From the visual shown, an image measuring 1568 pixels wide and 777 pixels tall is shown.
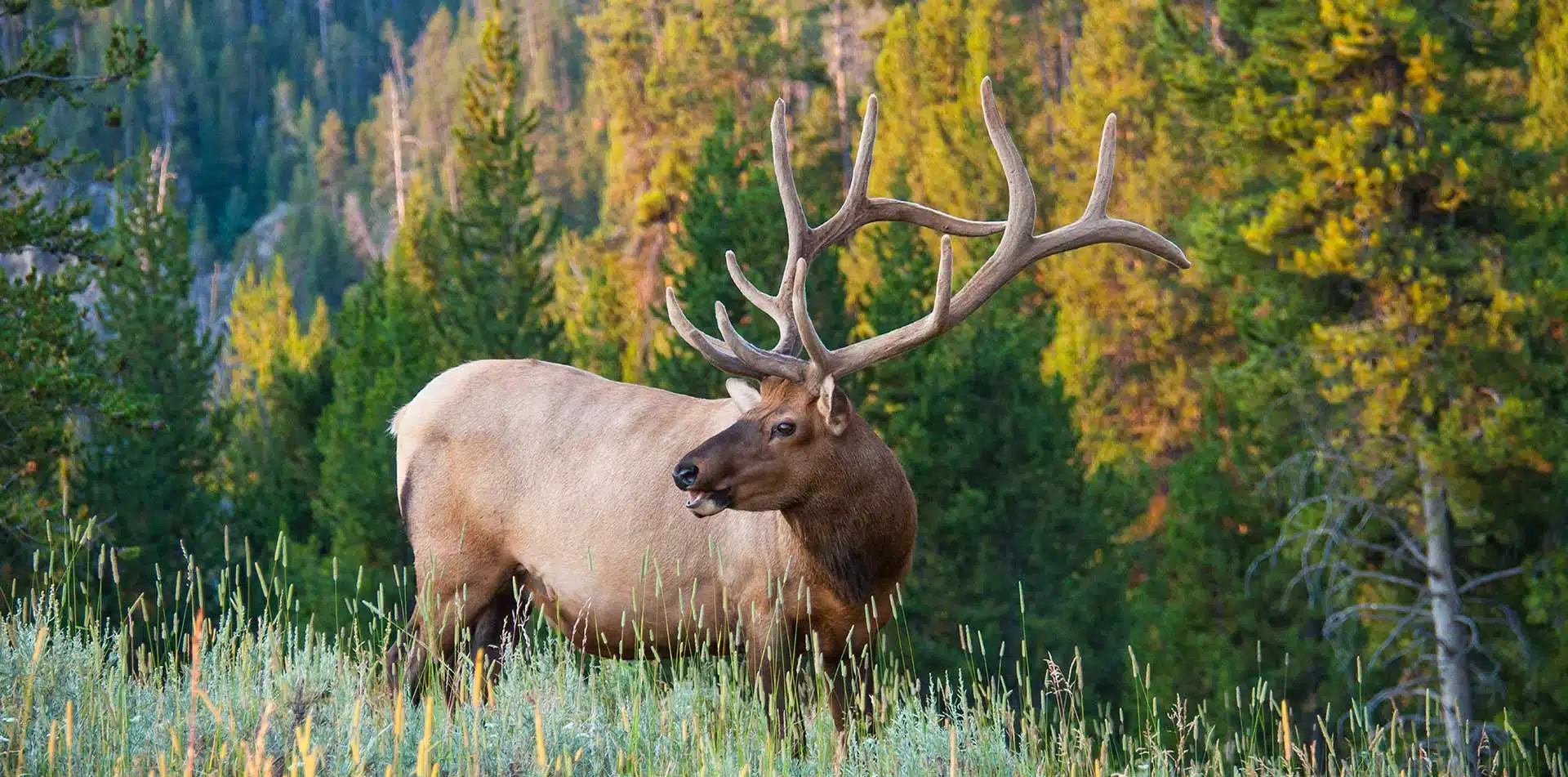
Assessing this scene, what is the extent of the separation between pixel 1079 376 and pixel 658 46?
62.9 feet

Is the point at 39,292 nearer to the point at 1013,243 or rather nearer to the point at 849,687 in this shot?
the point at 1013,243

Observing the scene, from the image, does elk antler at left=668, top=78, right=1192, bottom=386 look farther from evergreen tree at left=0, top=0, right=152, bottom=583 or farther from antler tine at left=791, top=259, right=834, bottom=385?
evergreen tree at left=0, top=0, right=152, bottom=583

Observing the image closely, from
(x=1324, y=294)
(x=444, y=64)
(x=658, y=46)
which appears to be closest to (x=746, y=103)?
(x=658, y=46)

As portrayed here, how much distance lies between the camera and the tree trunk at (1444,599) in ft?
57.8

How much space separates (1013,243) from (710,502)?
165 centimetres

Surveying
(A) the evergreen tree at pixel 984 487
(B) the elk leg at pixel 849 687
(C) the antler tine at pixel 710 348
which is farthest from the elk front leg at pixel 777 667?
(A) the evergreen tree at pixel 984 487

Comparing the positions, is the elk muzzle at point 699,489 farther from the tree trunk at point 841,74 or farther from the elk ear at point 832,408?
the tree trunk at point 841,74

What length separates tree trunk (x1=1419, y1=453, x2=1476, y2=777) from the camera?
1761 centimetres

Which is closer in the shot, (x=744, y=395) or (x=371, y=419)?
(x=744, y=395)

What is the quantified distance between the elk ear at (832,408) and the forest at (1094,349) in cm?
250

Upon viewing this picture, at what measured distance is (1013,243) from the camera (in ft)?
19.9

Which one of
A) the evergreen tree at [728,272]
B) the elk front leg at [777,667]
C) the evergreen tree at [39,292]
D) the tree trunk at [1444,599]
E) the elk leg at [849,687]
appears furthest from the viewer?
the evergreen tree at [728,272]

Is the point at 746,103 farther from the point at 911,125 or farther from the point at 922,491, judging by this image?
the point at 922,491

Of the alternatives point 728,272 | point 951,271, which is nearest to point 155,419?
point 728,272
